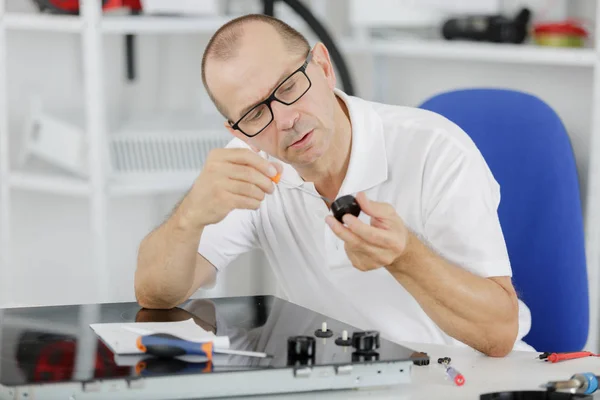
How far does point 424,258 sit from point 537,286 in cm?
48

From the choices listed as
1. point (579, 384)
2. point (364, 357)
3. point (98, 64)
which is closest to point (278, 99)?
point (364, 357)

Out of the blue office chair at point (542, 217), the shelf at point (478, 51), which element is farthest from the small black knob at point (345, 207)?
the shelf at point (478, 51)

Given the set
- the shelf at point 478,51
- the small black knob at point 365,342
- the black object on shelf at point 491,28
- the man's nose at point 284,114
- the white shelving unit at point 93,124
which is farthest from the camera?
the white shelving unit at point 93,124

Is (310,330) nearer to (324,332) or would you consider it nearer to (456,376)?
(324,332)

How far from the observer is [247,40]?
1.53 meters

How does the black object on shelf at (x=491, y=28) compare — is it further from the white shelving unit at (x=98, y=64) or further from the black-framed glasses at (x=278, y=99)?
the black-framed glasses at (x=278, y=99)

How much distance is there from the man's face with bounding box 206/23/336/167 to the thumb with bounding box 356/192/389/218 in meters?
0.29

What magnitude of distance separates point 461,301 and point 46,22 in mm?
1628

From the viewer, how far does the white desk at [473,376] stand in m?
1.16

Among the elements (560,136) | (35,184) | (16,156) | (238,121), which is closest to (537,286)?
(560,136)

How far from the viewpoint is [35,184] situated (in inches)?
107

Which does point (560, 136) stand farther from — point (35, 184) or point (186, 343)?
point (35, 184)

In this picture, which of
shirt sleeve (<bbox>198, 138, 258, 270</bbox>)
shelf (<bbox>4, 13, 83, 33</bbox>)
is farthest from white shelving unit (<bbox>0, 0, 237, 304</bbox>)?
shirt sleeve (<bbox>198, 138, 258, 270</bbox>)

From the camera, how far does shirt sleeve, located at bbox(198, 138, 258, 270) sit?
1.75 m
